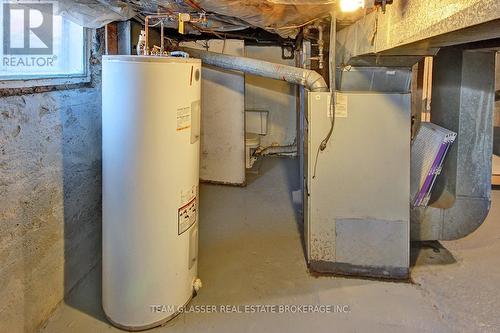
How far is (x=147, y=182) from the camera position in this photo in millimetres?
1821

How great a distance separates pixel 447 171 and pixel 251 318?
1.60 metres

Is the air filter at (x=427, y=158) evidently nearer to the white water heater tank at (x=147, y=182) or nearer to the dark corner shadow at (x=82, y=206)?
the white water heater tank at (x=147, y=182)

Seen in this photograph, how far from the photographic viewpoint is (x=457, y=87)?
2471 millimetres

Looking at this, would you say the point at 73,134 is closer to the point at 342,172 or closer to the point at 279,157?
the point at 342,172

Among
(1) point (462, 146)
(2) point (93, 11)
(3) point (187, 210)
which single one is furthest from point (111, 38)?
(1) point (462, 146)

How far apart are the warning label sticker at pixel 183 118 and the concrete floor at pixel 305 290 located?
966 millimetres

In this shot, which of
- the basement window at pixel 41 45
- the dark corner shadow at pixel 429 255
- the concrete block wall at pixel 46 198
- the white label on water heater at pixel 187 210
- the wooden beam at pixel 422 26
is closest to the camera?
the wooden beam at pixel 422 26

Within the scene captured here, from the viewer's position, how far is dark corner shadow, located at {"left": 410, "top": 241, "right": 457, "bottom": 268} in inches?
104

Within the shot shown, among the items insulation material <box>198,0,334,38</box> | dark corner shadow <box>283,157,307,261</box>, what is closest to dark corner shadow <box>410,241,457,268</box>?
dark corner shadow <box>283,157,307,261</box>

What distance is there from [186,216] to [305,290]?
85 centimetres

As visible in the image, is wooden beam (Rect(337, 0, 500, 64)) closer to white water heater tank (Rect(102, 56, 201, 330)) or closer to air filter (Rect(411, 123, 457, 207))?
air filter (Rect(411, 123, 457, 207))

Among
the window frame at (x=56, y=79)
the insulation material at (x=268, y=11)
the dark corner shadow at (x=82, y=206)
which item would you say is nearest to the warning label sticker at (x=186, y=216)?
the dark corner shadow at (x=82, y=206)
